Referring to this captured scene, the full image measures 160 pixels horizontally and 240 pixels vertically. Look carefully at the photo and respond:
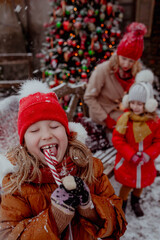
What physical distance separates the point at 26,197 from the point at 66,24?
4092 millimetres

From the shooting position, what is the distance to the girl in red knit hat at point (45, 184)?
0.99 meters

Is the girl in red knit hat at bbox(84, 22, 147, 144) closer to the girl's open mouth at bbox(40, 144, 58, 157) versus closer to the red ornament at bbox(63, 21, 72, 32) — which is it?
the girl's open mouth at bbox(40, 144, 58, 157)

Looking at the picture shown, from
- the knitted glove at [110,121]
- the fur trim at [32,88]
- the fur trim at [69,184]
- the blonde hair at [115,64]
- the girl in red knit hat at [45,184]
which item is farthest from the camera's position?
the knitted glove at [110,121]

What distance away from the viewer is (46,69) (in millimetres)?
5184

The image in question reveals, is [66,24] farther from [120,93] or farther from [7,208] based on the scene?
[7,208]

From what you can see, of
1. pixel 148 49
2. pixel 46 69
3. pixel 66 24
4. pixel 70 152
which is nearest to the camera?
pixel 70 152

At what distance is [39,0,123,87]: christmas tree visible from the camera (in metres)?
4.33

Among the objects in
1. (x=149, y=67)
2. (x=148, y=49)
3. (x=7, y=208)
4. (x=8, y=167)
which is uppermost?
(x=8, y=167)

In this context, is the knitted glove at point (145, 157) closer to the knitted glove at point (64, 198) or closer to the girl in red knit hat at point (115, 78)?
the girl in red knit hat at point (115, 78)

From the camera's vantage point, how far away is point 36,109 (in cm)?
111

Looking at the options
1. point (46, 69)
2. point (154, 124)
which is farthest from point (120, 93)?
point (46, 69)

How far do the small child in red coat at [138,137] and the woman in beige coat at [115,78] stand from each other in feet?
1.93

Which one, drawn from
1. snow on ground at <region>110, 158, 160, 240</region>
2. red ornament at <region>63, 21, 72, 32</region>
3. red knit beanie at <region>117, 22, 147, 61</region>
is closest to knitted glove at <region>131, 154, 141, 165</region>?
snow on ground at <region>110, 158, 160, 240</region>

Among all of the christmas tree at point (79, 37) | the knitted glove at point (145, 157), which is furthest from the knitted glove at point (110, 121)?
the christmas tree at point (79, 37)
